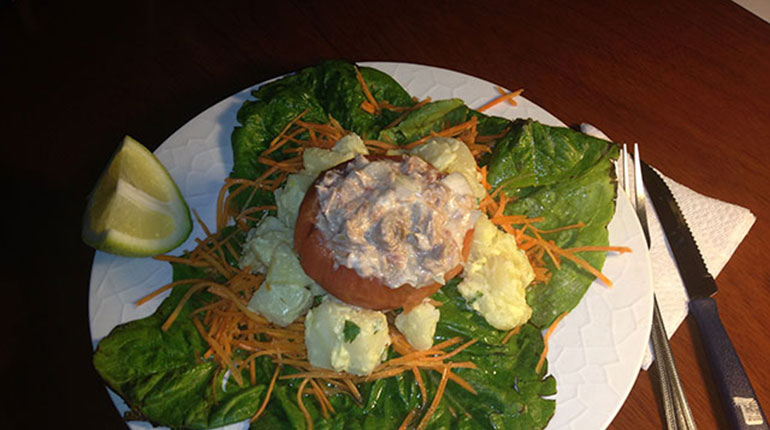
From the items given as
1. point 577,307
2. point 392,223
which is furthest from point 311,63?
point 577,307

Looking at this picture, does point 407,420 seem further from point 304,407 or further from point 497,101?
point 497,101

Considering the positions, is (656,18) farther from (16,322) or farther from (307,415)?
(16,322)

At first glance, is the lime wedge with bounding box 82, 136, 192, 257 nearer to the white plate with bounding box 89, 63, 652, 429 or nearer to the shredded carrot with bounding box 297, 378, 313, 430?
the white plate with bounding box 89, 63, 652, 429

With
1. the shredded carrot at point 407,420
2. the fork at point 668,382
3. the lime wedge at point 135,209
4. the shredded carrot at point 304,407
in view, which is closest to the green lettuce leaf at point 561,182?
the fork at point 668,382

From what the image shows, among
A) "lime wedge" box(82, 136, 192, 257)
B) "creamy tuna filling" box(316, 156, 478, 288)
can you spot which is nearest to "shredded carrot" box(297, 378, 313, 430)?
"creamy tuna filling" box(316, 156, 478, 288)

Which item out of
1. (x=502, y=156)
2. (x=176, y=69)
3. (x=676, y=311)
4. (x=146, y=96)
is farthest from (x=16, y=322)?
(x=676, y=311)

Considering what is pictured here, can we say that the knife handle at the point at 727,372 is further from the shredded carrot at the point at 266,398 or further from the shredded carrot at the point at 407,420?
the shredded carrot at the point at 266,398
